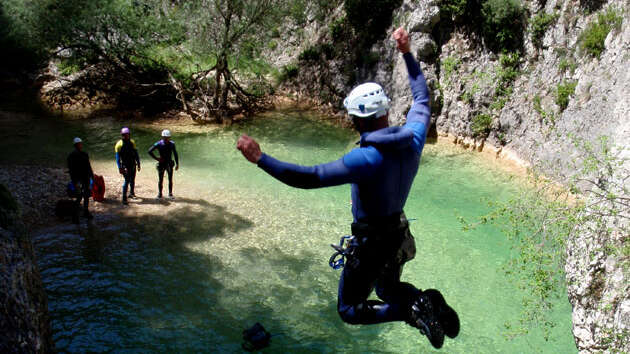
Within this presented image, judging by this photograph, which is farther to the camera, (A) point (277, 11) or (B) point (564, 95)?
(A) point (277, 11)

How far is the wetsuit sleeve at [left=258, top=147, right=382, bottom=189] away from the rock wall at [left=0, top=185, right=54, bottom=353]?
280 cm

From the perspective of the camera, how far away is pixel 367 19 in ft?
70.8

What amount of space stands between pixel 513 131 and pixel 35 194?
13.7m

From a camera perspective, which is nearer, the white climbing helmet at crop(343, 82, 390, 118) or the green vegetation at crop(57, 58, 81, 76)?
the white climbing helmet at crop(343, 82, 390, 118)

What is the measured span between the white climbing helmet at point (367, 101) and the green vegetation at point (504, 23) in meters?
14.0

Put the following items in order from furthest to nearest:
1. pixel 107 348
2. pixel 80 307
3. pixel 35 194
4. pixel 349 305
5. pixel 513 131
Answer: pixel 513 131 < pixel 35 194 < pixel 80 307 < pixel 107 348 < pixel 349 305

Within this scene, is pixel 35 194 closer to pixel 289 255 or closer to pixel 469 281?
pixel 289 255

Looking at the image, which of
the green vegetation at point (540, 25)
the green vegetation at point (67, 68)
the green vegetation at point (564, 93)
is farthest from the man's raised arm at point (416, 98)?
the green vegetation at point (67, 68)

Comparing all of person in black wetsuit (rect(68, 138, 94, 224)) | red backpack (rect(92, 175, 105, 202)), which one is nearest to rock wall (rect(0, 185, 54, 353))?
person in black wetsuit (rect(68, 138, 94, 224))

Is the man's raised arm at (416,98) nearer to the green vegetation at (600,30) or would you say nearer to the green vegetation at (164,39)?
the green vegetation at (600,30)

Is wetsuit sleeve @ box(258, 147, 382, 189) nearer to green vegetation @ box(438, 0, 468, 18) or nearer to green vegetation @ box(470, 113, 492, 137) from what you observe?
green vegetation @ box(470, 113, 492, 137)

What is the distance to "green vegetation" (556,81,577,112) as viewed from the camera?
44.4 ft

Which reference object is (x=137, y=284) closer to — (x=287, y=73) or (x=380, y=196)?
(x=380, y=196)

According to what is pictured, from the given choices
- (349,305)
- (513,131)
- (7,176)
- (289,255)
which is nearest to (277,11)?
(513,131)
